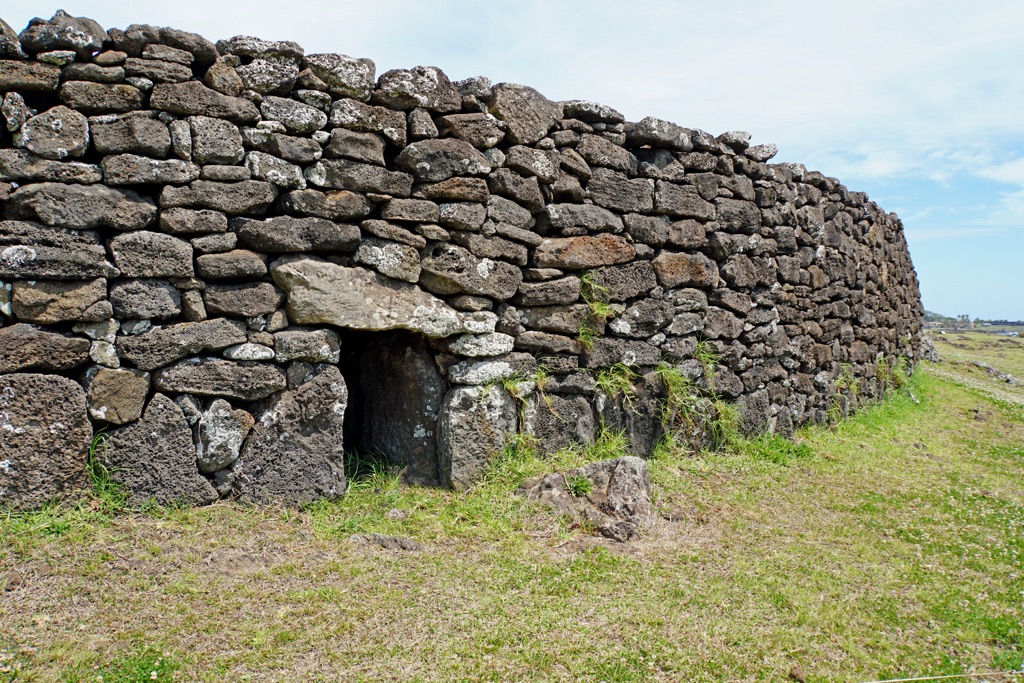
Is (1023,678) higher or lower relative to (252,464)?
lower

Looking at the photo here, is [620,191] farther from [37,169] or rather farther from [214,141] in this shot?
[37,169]

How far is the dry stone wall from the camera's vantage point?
4.53 metres

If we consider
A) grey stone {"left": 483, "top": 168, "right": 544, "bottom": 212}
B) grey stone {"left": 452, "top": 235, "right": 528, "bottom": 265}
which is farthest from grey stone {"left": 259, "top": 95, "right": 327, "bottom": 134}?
grey stone {"left": 483, "top": 168, "right": 544, "bottom": 212}

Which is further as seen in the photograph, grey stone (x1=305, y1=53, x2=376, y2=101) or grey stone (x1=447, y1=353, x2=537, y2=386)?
grey stone (x1=447, y1=353, x2=537, y2=386)

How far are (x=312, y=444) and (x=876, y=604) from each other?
13.3ft

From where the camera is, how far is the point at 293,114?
5078 mm

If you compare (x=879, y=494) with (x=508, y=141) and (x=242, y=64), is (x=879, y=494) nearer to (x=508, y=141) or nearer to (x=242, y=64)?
(x=508, y=141)

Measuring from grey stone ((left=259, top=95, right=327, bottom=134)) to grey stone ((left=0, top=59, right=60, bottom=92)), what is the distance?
1.27m

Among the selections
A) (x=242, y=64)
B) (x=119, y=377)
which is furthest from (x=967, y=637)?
(x=242, y=64)

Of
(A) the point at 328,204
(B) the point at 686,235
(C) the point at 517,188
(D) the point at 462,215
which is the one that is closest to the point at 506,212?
(C) the point at 517,188

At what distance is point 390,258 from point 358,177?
2.13 ft

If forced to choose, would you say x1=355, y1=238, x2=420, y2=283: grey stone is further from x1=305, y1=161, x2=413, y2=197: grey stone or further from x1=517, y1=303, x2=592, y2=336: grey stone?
x1=517, y1=303, x2=592, y2=336: grey stone

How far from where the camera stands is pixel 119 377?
4684 mm

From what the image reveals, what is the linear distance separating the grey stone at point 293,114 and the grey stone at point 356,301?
95 centimetres
